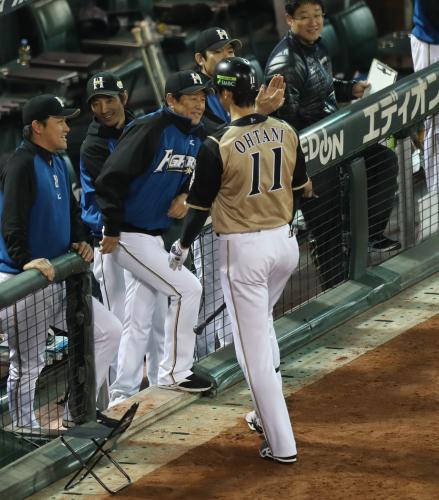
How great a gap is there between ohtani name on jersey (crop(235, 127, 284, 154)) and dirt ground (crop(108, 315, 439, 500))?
1.43 meters

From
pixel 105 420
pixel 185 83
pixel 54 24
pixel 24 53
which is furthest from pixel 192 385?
pixel 54 24

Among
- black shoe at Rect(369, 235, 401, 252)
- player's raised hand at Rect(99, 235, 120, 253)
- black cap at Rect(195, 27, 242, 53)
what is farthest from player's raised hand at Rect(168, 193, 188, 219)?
black shoe at Rect(369, 235, 401, 252)

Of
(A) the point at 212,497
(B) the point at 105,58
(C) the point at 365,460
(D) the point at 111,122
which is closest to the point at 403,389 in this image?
(C) the point at 365,460

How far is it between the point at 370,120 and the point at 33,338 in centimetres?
241

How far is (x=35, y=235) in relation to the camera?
24.0 ft

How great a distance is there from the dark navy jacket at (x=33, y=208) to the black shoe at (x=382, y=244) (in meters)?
2.30

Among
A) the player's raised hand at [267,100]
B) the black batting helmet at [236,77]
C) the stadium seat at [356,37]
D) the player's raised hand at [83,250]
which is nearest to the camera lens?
the black batting helmet at [236,77]

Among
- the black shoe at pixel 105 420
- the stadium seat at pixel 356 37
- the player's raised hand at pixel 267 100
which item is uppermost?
the player's raised hand at pixel 267 100

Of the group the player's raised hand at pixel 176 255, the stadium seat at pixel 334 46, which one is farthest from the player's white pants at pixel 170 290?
the stadium seat at pixel 334 46

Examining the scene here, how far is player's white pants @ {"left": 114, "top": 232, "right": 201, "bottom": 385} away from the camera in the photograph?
752cm

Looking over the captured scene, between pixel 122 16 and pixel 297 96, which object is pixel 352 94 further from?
pixel 122 16

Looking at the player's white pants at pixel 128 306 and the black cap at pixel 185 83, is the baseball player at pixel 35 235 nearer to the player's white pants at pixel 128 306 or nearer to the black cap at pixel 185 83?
the player's white pants at pixel 128 306

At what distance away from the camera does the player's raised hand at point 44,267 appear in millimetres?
6793

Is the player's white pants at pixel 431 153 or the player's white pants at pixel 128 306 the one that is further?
the player's white pants at pixel 431 153
